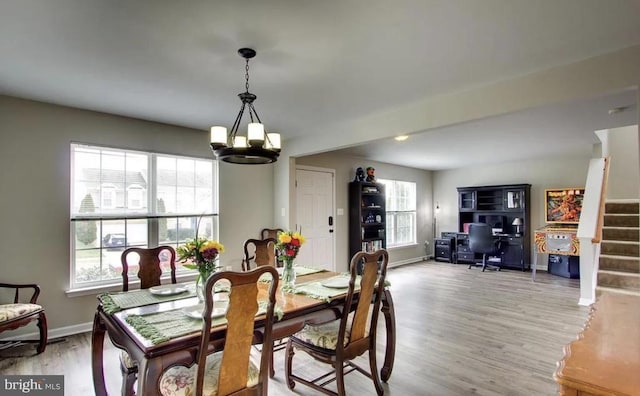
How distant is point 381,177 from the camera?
23.9 ft

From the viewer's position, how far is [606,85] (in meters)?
2.29

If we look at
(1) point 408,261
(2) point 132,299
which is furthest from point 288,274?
(1) point 408,261

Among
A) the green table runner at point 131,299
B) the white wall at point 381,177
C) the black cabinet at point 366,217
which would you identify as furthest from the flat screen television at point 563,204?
the green table runner at point 131,299

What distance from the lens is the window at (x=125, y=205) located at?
3582 millimetres

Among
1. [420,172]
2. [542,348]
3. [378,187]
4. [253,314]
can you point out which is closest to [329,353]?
[253,314]

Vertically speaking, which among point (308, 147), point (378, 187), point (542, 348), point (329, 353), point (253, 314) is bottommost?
point (542, 348)

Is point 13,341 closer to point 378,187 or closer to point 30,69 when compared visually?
point 30,69

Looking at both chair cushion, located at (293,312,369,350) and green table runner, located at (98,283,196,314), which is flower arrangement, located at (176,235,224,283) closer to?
green table runner, located at (98,283,196,314)

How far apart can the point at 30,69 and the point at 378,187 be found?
5.49m

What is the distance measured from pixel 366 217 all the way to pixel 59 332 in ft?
16.3

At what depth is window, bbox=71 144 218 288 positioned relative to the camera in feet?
11.8

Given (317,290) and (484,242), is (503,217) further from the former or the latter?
(317,290)

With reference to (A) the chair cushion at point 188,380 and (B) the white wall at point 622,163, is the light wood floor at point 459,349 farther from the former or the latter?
(B) the white wall at point 622,163

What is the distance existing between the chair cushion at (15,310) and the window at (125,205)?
56 cm
